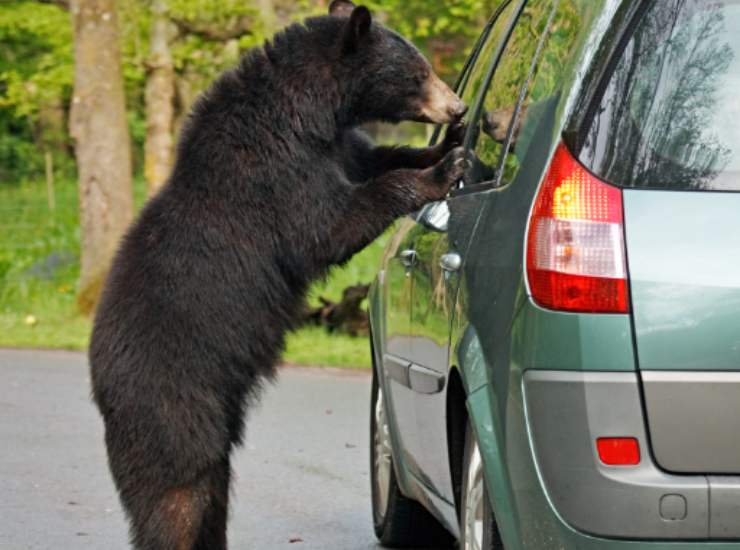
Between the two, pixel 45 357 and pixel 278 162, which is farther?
pixel 45 357

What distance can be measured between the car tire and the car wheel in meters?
1.52

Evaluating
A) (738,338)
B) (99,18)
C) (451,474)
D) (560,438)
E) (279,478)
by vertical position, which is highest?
(99,18)

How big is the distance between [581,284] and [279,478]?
15.3 ft

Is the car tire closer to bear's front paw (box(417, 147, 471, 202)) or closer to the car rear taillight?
bear's front paw (box(417, 147, 471, 202))

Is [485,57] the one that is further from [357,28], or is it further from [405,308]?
[405,308]

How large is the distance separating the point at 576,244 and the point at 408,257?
181 cm

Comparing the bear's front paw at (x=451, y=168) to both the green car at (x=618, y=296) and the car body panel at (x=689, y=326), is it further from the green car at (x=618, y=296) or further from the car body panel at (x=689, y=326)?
the car body panel at (x=689, y=326)

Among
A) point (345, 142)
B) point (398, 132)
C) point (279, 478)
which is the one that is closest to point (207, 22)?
point (279, 478)

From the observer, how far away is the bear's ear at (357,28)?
5374mm

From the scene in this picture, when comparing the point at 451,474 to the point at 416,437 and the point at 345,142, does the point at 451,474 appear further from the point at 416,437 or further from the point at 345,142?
the point at 345,142

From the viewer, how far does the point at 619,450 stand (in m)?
3.14

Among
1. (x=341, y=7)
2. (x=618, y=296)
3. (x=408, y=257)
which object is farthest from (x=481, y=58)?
(x=618, y=296)

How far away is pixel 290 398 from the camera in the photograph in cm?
1060

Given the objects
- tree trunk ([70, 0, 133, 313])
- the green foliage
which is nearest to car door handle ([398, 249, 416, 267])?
tree trunk ([70, 0, 133, 313])
